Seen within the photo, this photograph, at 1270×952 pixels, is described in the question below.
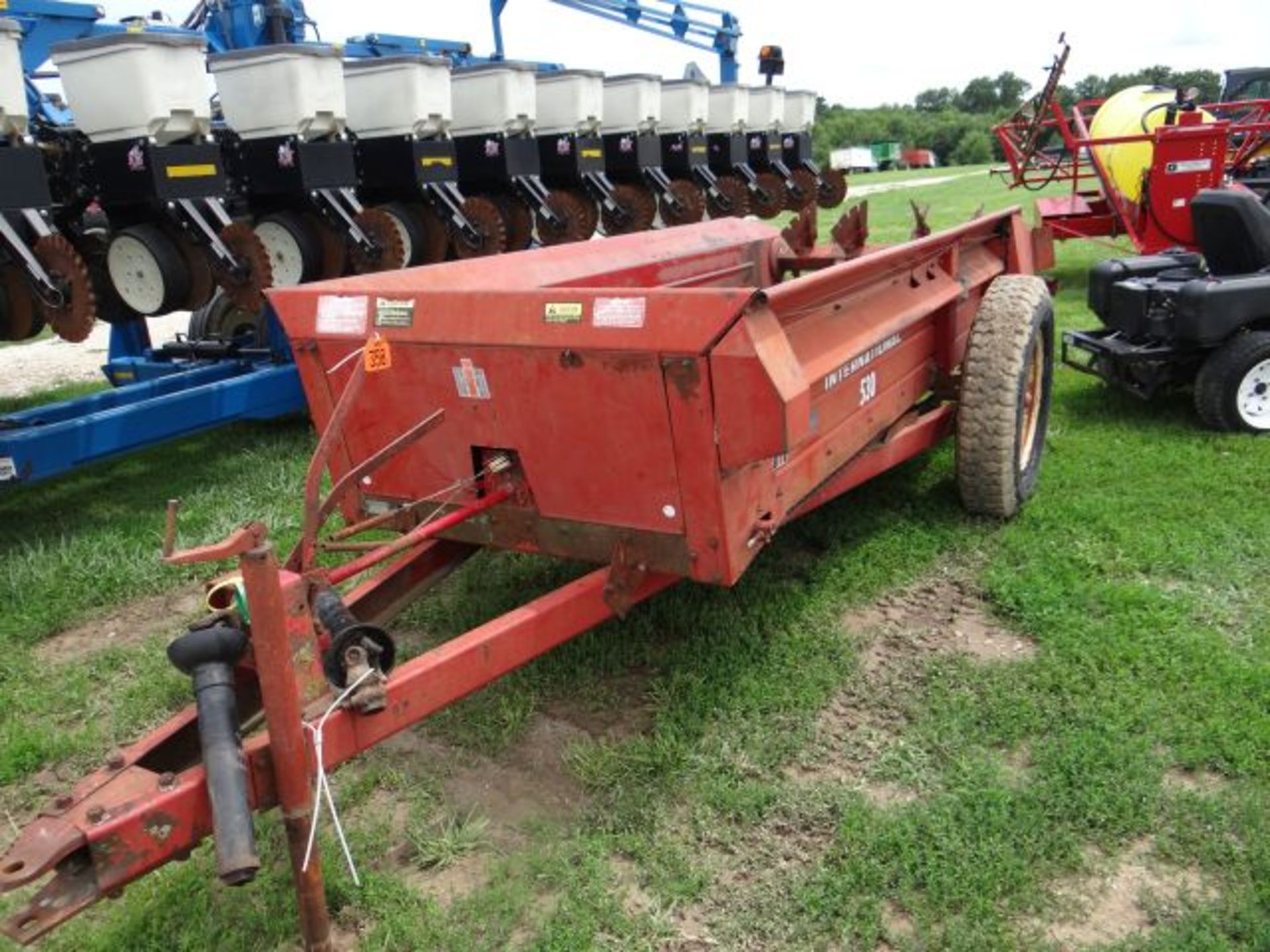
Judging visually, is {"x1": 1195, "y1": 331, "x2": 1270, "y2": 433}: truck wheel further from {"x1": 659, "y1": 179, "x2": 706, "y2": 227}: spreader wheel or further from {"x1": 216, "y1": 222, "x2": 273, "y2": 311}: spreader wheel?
{"x1": 659, "y1": 179, "x2": 706, "y2": 227}: spreader wheel

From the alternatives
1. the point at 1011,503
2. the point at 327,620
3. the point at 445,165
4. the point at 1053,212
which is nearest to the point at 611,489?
the point at 327,620

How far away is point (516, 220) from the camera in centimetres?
831

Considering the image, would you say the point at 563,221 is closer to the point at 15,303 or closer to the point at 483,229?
the point at 483,229

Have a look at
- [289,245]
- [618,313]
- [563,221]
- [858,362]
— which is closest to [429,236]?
[289,245]

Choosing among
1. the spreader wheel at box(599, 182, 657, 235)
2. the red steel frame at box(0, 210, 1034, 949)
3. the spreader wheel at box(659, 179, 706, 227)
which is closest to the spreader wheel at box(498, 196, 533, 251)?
the spreader wheel at box(599, 182, 657, 235)

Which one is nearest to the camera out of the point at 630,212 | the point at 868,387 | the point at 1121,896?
the point at 1121,896

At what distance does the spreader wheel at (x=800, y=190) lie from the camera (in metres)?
12.1

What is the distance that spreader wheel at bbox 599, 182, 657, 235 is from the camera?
938cm

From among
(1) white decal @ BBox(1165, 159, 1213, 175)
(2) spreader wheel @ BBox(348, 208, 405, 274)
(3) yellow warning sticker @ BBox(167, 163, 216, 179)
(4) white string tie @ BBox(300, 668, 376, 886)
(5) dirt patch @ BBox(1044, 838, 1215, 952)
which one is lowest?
(5) dirt patch @ BBox(1044, 838, 1215, 952)

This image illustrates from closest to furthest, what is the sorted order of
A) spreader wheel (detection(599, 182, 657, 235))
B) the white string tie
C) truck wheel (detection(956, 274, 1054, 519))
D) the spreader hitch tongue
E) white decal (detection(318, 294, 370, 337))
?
the spreader hitch tongue < the white string tie < white decal (detection(318, 294, 370, 337)) < truck wheel (detection(956, 274, 1054, 519)) < spreader wheel (detection(599, 182, 657, 235))

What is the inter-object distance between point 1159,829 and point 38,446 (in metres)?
4.39

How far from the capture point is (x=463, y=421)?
9.43 ft

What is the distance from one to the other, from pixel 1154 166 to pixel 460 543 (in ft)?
24.9

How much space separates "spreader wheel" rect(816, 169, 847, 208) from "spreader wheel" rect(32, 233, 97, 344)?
9687 millimetres
